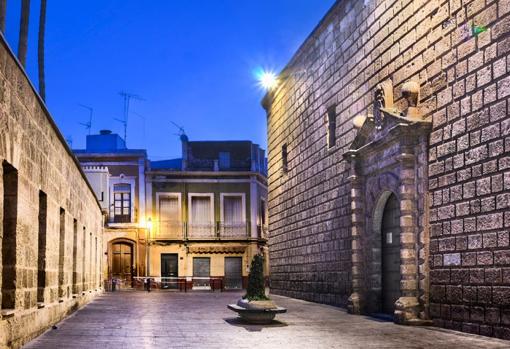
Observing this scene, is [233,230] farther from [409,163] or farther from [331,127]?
[409,163]

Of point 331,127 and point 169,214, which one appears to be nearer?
point 331,127

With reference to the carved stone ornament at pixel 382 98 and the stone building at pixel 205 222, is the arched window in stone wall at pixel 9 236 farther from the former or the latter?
the stone building at pixel 205 222

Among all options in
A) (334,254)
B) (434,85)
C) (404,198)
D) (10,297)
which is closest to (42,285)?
(10,297)

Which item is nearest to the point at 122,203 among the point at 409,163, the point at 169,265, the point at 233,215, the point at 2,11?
the point at 169,265

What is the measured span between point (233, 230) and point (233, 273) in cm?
235

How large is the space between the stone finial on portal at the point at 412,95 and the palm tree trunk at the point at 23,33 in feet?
30.0

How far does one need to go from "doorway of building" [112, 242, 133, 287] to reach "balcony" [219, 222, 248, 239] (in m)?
5.00

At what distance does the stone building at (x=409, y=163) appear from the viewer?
9.33m

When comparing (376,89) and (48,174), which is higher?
(376,89)

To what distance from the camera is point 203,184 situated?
123 feet

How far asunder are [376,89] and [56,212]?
20.9ft

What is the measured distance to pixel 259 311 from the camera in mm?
11125

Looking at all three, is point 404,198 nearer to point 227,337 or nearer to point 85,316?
point 227,337

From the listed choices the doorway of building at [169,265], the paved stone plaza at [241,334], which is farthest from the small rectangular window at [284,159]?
the doorway of building at [169,265]
